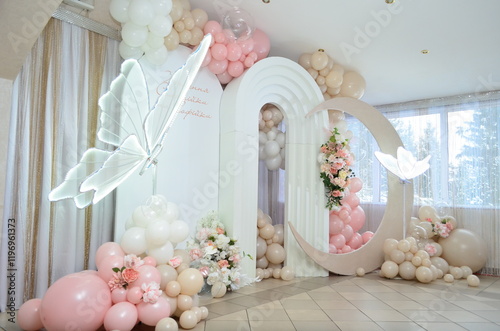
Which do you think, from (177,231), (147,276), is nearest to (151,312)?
(147,276)

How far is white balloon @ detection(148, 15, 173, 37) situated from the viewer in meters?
3.68

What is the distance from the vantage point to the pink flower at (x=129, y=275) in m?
2.79

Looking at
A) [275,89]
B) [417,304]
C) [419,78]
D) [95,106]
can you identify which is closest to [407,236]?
[417,304]

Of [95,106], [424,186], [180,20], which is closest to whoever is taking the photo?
[95,106]

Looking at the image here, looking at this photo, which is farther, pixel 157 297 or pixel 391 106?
pixel 391 106

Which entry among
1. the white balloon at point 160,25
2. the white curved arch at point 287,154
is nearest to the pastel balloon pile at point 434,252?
the white curved arch at point 287,154

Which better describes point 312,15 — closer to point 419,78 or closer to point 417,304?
point 419,78

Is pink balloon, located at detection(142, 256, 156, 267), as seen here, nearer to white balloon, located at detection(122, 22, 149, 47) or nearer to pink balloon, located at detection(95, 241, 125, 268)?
pink balloon, located at detection(95, 241, 125, 268)

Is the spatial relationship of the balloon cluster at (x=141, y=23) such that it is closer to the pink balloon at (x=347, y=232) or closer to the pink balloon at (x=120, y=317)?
the pink balloon at (x=120, y=317)

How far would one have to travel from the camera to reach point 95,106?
3816mm

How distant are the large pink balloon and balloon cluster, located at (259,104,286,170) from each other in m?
3.15

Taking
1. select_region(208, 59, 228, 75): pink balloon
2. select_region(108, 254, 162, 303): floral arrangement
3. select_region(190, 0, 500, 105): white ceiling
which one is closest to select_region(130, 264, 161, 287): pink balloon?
select_region(108, 254, 162, 303): floral arrangement

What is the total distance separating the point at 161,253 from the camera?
3.25m

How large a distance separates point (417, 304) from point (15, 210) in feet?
12.5
